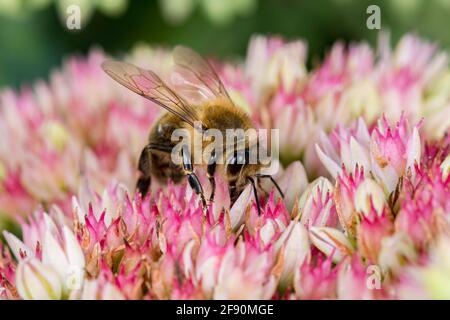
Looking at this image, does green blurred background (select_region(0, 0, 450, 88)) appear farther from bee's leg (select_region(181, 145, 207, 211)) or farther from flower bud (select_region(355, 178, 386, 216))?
flower bud (select_region(355, 178, 386, 216))

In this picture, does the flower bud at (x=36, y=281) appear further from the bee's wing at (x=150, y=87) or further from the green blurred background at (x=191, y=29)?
the green blurred background at (x=191, y=29)

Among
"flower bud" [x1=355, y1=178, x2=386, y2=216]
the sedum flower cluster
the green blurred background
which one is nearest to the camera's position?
the sedum flower cluster

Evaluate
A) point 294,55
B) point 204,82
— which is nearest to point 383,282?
point 204,82

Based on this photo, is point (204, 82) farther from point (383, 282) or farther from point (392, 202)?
point (383, 282)

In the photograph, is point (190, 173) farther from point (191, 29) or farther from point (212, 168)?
point (191, 29)

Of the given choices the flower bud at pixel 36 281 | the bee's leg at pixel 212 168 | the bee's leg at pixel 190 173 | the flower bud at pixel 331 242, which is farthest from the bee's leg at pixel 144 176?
the flower bud at pixel 331 242

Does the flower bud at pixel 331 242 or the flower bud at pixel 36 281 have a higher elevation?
the flower bud at pixel 331 242

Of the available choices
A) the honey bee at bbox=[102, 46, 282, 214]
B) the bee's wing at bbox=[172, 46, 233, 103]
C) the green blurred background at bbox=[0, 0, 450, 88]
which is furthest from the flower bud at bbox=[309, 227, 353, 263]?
the green blurred background at bbox=[0, 0, 450, 88]

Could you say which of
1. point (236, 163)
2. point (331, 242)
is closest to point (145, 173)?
point (236, 163)
